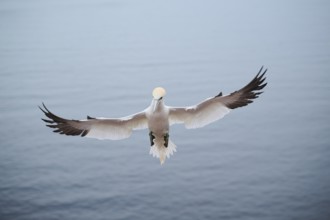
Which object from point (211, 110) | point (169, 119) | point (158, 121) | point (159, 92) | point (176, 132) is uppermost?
point (176, 132)

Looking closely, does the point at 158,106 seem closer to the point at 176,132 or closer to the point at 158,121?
the point at 158,121

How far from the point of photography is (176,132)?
35.3 metres

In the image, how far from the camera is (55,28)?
7438 cm

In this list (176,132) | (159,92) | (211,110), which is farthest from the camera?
(176,132)

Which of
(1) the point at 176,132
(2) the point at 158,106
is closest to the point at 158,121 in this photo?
(2) the point at 158,106

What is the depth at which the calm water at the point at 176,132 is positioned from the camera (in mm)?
29438

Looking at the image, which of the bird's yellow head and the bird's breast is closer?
the bird's yellow head

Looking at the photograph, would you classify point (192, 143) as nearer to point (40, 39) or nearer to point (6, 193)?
point (6, 193)

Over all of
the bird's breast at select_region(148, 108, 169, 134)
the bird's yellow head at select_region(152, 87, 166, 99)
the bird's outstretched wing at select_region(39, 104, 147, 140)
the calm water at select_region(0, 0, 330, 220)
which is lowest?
the bird's breast at select_region(148, 108, 169, 134)

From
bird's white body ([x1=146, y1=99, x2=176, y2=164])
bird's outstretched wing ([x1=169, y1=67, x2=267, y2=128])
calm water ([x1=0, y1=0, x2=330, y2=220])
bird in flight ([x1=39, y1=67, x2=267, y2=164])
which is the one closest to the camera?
bird's white body ([x1=146, y1=99, x2=176, y2=164])

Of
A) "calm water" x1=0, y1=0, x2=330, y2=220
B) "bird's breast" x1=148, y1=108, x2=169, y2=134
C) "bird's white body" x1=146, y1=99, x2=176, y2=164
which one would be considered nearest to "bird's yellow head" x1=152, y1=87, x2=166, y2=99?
"bird's white body" x1=146, y1=99, x2=176, y2=164

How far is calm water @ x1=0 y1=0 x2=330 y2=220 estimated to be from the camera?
2944cm

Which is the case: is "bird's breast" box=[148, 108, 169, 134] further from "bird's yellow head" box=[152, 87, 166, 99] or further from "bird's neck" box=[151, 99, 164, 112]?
"bird's yellow head" box=[152, 87, 166, 99]

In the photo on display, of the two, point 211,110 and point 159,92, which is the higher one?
point 211,110
